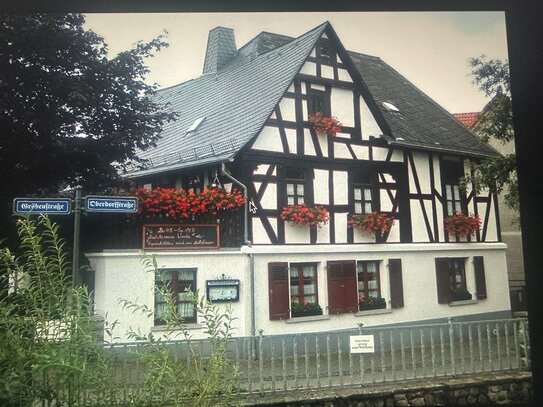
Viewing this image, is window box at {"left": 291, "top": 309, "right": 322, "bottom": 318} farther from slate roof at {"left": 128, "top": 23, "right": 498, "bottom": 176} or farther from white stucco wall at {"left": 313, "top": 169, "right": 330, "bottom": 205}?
slate roof at {"left": 128, "top": 23, "right": 498, "bottom": 176}

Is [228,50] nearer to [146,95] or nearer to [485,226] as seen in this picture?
[146,95]

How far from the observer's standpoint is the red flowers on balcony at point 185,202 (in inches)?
116

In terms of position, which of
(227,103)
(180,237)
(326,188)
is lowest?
(180,237)

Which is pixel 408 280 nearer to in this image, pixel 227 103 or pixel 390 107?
pixel 390 107

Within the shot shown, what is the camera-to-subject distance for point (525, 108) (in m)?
2.74

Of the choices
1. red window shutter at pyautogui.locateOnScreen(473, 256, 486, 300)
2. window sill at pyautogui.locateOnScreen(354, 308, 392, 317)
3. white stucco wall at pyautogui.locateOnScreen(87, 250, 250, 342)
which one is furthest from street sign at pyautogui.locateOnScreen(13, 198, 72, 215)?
red window shutter at pyautogui.locateOnScreen(473, 256, 486, 300)

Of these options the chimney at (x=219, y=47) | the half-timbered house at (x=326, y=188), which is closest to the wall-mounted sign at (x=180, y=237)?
the half-timbered house at (x=326, y=188)

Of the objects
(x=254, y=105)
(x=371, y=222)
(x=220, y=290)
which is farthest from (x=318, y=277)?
(x=254, y=105)

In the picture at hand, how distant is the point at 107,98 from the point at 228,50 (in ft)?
2.67

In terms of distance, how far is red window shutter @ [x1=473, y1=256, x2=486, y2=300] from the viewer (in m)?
3.47

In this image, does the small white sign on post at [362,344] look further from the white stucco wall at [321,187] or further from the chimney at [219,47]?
the chimney at [219,47]

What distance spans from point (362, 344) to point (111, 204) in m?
1.94

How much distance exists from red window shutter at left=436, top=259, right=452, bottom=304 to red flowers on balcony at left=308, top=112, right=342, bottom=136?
1291mm

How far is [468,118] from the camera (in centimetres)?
339
